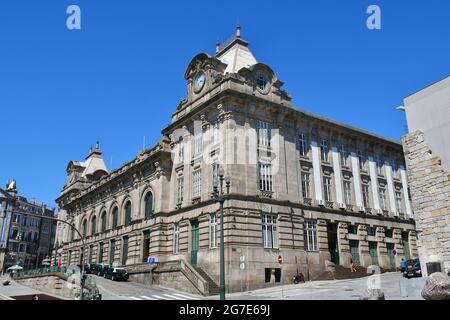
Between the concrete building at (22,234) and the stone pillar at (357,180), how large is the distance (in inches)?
2789

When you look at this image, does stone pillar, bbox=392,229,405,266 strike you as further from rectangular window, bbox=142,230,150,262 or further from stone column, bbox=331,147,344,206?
rectangular window, bbox=142,230,150,262

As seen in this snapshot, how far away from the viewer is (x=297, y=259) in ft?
114

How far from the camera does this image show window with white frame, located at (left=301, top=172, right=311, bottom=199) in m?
38.7

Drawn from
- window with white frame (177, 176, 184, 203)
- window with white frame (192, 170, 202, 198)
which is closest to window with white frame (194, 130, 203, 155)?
window with white frame (192, 170, 202, 198)

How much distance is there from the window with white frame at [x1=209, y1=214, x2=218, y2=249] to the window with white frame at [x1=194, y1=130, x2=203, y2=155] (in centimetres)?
744

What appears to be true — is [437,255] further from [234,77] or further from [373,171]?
[373,171]

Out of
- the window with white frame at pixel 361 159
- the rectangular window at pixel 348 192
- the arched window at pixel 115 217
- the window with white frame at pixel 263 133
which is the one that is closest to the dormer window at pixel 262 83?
the window with white frame at pixel 263 133

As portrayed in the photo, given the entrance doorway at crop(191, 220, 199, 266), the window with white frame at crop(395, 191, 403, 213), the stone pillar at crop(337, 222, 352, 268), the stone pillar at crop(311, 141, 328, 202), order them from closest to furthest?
the entrance doorway at crop(191, 220, 199, 266) < the stone pillar at crop(337, 222, 352, 268) < the stone pillar at crop(311, 141, 328, 202) < the window with white frame at crop(395, 191, 403, 213)

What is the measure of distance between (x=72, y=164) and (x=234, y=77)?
159 feet

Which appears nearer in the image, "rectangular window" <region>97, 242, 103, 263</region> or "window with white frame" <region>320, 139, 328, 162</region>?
"window with white frame" <region>320, 139, 328, 162</region>

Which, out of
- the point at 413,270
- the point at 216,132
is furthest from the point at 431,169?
the point at 216,132

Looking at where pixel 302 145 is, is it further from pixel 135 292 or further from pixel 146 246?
pixel 135 292
